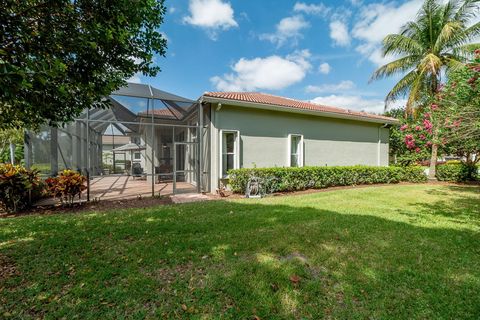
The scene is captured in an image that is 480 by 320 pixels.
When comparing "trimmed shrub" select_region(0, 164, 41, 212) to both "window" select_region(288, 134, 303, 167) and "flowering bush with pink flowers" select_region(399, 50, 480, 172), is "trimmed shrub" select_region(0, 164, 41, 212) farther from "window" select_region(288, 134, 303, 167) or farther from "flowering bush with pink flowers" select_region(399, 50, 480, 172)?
"flowering bush with pink flowers" select_region(399, 50, 480, 172)

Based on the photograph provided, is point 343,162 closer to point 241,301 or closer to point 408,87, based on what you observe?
point 408,87

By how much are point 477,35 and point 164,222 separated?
1943 cm

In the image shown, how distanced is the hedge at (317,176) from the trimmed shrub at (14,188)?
664 centimetres

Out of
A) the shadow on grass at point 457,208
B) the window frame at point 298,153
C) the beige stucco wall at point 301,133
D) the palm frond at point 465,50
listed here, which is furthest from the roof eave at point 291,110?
the shadow on grass at point 457,208

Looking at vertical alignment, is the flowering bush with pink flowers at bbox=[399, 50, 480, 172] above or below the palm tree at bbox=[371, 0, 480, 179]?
below

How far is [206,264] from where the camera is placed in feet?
11.4

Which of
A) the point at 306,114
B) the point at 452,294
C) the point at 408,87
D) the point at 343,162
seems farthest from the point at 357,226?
the point at 408,87

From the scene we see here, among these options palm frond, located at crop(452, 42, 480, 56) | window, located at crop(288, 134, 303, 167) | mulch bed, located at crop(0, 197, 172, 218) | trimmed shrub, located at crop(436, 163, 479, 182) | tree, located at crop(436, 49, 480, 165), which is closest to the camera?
tree, located at crop(436, 49, 480, 165)

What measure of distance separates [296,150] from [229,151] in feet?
12.8

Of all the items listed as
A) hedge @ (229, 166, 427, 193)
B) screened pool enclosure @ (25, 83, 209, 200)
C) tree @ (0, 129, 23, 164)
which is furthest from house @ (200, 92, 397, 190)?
tree @ (0, 129, 23, 164)

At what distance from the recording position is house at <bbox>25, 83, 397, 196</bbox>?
9148 millimetres

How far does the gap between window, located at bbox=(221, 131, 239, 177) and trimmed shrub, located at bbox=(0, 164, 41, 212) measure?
21.4 feet

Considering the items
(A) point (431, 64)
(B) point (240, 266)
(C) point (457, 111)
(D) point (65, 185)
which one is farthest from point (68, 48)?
(A) point (431, 64)

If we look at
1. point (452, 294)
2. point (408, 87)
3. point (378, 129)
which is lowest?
point (452, 294)
